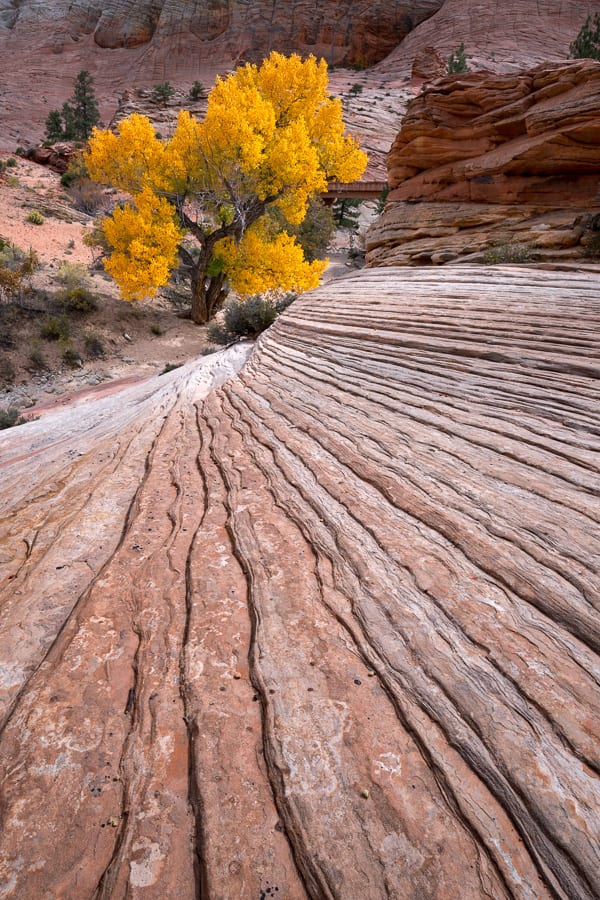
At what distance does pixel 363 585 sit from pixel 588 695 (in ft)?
1.99

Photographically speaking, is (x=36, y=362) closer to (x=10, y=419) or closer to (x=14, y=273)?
(x=14, y=273)

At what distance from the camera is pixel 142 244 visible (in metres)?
10.2

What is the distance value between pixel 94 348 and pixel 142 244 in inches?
99.8

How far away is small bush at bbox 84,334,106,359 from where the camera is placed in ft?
33.8

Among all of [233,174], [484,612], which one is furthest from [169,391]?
[233,174]

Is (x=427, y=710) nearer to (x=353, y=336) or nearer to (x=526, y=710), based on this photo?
(x=526, y=710)

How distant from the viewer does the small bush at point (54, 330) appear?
1004 cm

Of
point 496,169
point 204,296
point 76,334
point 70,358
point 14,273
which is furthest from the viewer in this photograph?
point 204,296

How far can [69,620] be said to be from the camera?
1.32 m

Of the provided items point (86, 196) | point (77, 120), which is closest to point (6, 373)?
point (86, 196)

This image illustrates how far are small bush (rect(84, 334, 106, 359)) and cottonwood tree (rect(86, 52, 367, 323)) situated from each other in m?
1.22

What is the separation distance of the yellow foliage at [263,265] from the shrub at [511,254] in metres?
5.84

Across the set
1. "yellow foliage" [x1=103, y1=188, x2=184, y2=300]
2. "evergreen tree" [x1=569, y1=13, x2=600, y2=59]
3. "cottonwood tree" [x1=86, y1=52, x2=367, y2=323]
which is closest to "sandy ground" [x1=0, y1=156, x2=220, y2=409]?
"cottonwood tree" [x1=86, y1=52, x2=367, y2=323]

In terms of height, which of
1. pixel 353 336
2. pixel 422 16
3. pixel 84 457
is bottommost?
pixel 84 457
